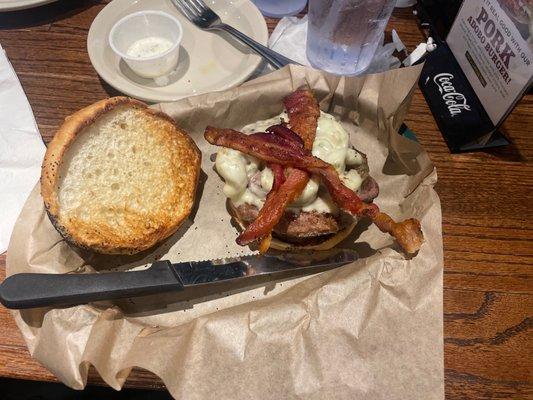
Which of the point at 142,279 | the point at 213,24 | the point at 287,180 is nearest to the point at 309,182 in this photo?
the point at 287,180

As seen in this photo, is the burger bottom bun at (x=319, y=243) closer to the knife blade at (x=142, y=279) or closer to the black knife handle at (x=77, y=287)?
the knife blade at (x=142, y=279)

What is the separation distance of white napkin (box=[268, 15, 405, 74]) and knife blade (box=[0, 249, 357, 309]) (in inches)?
31.4

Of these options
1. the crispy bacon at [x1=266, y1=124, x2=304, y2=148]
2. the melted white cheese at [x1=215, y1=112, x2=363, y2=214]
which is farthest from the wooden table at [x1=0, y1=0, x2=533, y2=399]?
the crispy bacon at [x1=266, y1=124, x2=304, y2=148]

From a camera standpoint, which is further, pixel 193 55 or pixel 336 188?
pixel 193 55

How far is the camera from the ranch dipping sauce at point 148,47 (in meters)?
1.69

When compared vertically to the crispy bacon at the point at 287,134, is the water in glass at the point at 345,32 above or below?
above

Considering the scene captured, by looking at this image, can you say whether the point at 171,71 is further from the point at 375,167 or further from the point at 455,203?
the point at 455,203

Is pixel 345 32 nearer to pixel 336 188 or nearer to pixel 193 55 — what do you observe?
pixel 193 55

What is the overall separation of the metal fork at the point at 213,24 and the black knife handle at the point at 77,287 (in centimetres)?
86

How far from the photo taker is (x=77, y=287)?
3.60ft

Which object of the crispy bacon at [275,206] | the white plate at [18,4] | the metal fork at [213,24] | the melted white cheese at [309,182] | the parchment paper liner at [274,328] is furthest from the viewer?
the white plate at [18,4]

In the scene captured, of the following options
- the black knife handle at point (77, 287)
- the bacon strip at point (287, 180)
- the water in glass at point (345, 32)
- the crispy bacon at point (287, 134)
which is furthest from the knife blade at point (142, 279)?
the water in glass at point (345, 32)

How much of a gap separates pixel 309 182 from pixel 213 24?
864 mm

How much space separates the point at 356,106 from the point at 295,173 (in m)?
0.43
